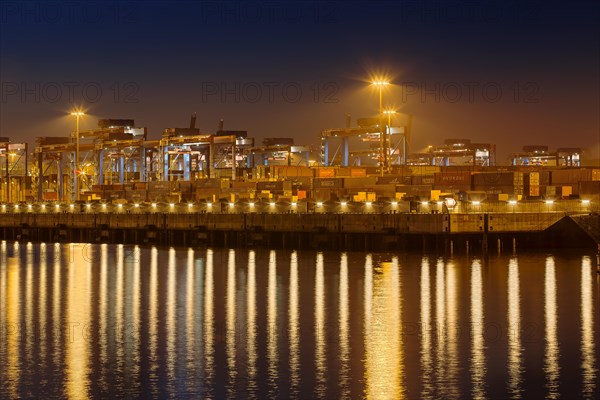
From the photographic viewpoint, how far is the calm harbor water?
25.4 meters

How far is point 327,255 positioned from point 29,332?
3090 cm

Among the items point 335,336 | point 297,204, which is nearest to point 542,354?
point 335,336

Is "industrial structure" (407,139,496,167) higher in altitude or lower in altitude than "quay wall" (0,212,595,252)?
higher

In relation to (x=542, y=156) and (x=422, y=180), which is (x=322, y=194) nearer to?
(x=422, y=180)

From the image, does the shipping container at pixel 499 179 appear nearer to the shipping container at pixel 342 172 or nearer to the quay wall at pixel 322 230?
the quay wall at pixel 322 230

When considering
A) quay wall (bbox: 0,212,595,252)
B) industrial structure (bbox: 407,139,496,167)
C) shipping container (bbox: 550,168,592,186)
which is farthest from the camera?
industrial structure (bbox: 407,139,496,167)

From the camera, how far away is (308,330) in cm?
3331

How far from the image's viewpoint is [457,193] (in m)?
74.6

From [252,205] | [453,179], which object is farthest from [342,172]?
[252,205]

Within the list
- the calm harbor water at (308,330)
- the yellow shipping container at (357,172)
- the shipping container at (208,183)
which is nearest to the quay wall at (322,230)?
the calm harbor water at (308,330)

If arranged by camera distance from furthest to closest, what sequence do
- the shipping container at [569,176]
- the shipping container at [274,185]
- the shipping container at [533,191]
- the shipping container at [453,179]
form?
the shipping container at [274,185], the shipping container at [453,179], the shipping container at [569,176], the shipping container at [533,191]

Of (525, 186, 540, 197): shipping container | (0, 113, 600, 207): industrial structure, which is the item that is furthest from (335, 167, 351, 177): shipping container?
(525, 186, 540, 197): shipping container

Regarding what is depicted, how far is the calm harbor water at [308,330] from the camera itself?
2541cm

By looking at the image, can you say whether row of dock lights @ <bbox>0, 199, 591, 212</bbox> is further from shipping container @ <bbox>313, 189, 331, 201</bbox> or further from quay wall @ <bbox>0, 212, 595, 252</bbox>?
shipping container @ <bbox>313, 189, 331, 201</bbox>
